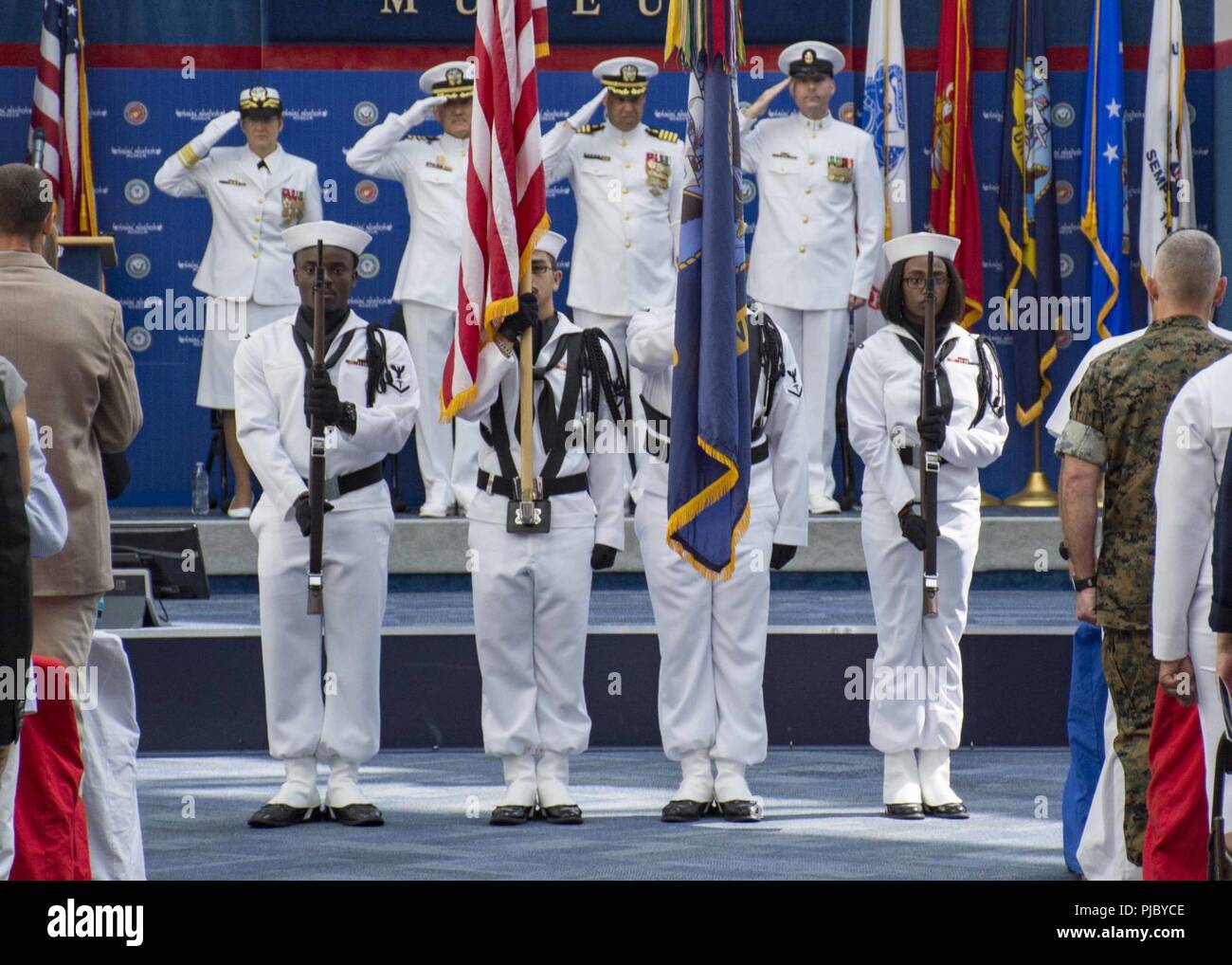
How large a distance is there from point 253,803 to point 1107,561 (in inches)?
122

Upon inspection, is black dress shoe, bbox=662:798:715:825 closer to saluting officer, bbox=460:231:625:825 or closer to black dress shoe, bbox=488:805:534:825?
saluting officer, bbox=460:231:625:825

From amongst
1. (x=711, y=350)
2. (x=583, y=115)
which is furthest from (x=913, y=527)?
(x=583, y=115)

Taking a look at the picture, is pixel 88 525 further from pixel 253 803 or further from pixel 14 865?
pixel 253 803

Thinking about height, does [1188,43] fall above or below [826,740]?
above

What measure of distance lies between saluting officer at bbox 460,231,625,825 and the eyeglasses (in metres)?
1.01

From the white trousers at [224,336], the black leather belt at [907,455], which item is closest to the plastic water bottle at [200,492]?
the white trousers at [224,336]

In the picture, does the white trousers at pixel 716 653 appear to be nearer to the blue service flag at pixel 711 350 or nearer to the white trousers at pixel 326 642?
the blue service flag at pixel 711 350

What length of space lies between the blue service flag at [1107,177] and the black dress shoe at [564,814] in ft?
19.9

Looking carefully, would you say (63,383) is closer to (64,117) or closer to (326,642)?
(326,642)

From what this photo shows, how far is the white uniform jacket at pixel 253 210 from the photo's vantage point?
10.8m

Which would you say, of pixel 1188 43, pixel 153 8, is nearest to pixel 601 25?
pixel 153 8

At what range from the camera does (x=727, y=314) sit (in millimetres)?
6293

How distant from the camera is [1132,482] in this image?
16.6ft
